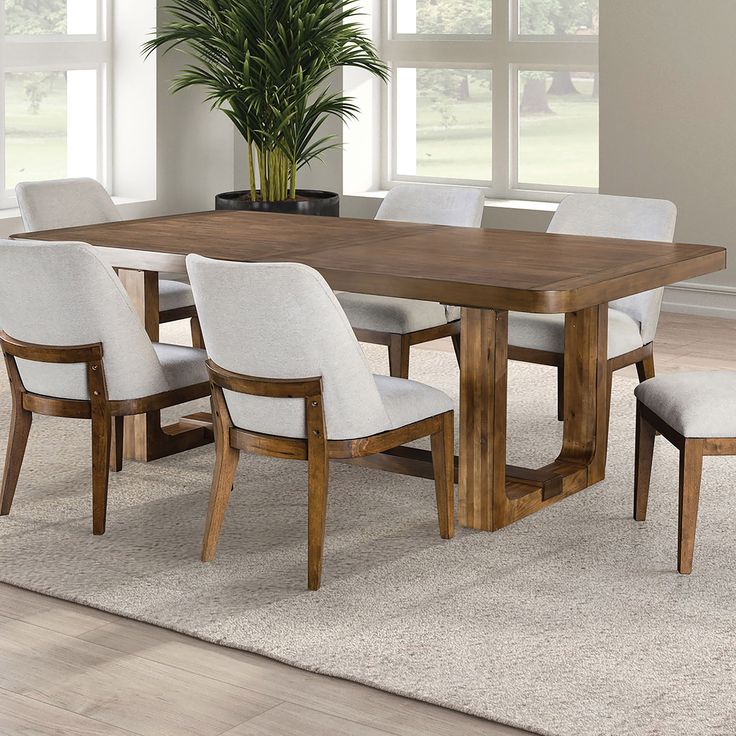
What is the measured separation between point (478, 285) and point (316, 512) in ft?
2.26

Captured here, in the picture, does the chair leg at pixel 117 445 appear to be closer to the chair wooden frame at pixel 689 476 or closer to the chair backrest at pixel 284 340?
the chair backrest at pixel 284 340

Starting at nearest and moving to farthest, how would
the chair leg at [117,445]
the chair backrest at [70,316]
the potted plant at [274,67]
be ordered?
the chair backrest at [70,316] < the chair leg at [117,445] < the potted plant at [274,67]

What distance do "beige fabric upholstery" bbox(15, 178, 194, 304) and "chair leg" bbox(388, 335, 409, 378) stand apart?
846 mm

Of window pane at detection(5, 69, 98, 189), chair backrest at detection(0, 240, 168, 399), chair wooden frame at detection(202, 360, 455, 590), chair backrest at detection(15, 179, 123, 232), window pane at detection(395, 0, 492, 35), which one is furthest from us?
window pane at detection(395, 0, 492, 35)

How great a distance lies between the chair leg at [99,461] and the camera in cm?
352

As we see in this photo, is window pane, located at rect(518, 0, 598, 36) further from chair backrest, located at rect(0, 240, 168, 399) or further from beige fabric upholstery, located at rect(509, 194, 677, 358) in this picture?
chair backrest, located at rect(0, 240, 168, 399)

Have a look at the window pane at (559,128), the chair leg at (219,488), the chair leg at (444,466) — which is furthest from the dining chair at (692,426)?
the window pane at (559,128)

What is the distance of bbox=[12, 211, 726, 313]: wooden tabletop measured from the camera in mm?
3281

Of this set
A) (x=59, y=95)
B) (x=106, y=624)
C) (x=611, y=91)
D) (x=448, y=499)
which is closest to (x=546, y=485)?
(x=448, y=499)

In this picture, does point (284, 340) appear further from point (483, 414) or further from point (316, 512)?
point (483, 414)

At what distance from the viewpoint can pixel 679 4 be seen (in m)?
6.50

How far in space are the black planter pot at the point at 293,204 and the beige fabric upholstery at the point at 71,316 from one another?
297 cm

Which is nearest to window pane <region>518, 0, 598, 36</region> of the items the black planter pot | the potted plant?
the potted plant

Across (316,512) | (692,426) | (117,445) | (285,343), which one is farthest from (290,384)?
(117,445)
